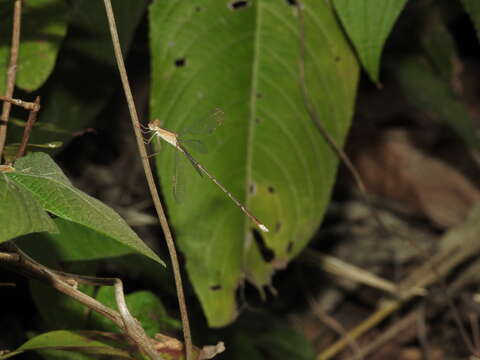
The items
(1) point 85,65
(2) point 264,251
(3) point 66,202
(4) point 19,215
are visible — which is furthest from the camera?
(1) point 85,65

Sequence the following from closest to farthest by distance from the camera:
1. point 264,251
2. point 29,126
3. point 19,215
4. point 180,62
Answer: point 19,215 < point 29,126 < point 180,62 < point 264,251

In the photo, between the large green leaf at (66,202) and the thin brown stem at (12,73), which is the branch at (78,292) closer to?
the large green leaf at (66,202)

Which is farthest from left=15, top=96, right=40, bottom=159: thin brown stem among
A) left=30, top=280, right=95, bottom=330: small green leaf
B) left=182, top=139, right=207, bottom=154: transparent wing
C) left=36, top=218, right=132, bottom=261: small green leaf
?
left=182, top=139, right=207, bottom=154: transparent wing

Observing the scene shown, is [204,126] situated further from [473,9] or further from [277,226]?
[473,9]

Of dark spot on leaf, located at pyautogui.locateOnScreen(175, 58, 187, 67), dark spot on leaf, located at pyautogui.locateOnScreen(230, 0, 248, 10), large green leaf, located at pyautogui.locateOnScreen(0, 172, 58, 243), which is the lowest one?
dark spot on leaf, located at pyautogui.locateOnScreen(175, 58, 187, 67)

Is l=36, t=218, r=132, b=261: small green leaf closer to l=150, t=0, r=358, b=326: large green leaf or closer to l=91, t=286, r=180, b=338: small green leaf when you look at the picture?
l=91, t=286, r=180, b=338: small green leaf

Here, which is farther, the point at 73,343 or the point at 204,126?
the point at 204,126

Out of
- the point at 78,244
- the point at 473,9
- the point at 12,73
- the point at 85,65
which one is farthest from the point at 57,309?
the point at 473,9
